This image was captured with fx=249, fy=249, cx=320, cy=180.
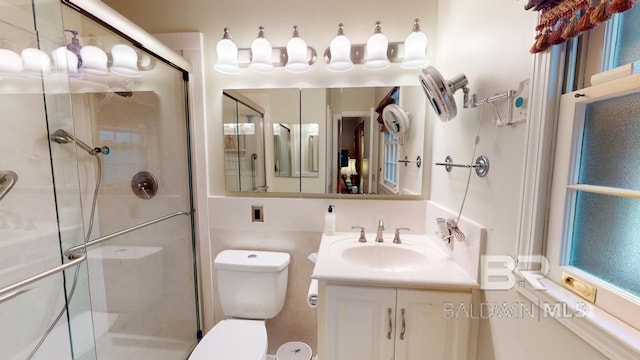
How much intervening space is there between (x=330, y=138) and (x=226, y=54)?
76cm

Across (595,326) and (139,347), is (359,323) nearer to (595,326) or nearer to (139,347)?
(595,326)

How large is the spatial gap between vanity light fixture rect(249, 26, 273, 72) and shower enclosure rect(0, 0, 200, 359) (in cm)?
46

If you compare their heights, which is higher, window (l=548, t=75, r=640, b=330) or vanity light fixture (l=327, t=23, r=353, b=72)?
vanity light fixture (l=327, t=23, r=353, b=72)

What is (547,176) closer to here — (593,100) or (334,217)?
(593,100)

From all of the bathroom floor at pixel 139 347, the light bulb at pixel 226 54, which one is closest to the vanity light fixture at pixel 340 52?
the light bulb at pixel 226 54

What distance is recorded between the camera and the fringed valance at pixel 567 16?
0.53m

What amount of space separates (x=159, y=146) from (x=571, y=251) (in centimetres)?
189

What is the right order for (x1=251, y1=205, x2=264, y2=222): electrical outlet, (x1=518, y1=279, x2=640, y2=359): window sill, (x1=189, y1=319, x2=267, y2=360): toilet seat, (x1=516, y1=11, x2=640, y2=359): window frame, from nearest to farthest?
(x1=518, y1=279, x2=640, y2=359): window sill
(x1=516, y1=11, x2=640, y2=359): window frame
(x1=189, y1=319, x2=267, y2=360): toilet seat
(x1=251, y1=205, x2=264, y2=222): electrical outlet

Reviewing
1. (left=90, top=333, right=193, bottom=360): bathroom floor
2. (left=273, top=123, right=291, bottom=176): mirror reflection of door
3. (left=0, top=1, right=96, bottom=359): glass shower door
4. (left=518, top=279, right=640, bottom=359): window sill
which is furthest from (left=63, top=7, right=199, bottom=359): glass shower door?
(left=518, top=279, right=640, bottom=359): window sill

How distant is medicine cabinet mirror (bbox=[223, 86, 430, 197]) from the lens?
58.2 inches

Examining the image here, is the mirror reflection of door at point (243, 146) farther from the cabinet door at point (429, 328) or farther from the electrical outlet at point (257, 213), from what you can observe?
the cabinet door at point (429, 328)

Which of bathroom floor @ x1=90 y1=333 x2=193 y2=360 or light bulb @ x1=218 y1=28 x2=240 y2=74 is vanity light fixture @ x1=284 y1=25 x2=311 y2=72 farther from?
bathroom floor @ x1=90 y1=333 x2=193 y2=360

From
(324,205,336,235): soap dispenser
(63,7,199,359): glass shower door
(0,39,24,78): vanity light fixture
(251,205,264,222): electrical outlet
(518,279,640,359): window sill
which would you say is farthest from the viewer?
(251,205,264,222): electrical outlet

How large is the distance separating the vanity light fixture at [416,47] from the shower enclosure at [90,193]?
1.30 metres
